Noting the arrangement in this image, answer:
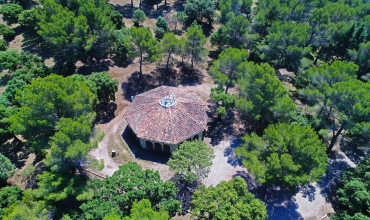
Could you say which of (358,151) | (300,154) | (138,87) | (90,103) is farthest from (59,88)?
(358,151)

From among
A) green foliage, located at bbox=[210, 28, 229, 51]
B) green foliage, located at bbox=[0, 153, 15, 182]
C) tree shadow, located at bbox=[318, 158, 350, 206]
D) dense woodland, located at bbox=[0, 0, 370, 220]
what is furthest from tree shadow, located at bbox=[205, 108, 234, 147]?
green foliage, located at bbox=[0, 153, 15, 182]

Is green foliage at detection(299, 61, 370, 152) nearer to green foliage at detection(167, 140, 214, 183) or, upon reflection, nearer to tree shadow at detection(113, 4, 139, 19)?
green foliage at detection(167, 140, 214, 183)

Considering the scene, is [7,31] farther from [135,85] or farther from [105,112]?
[105,112]

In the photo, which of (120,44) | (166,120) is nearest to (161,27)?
(120,44)

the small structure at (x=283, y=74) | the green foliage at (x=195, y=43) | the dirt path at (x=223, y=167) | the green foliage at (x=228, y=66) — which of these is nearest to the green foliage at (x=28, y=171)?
the dirt path at (x=223, y=167)

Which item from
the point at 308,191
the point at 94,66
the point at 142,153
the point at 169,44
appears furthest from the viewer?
the point at 94,66

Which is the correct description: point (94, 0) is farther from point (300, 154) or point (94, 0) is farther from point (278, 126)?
point (300, 154)

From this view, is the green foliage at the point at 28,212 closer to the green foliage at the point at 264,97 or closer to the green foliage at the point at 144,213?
the green foliage at the point at 144,213
